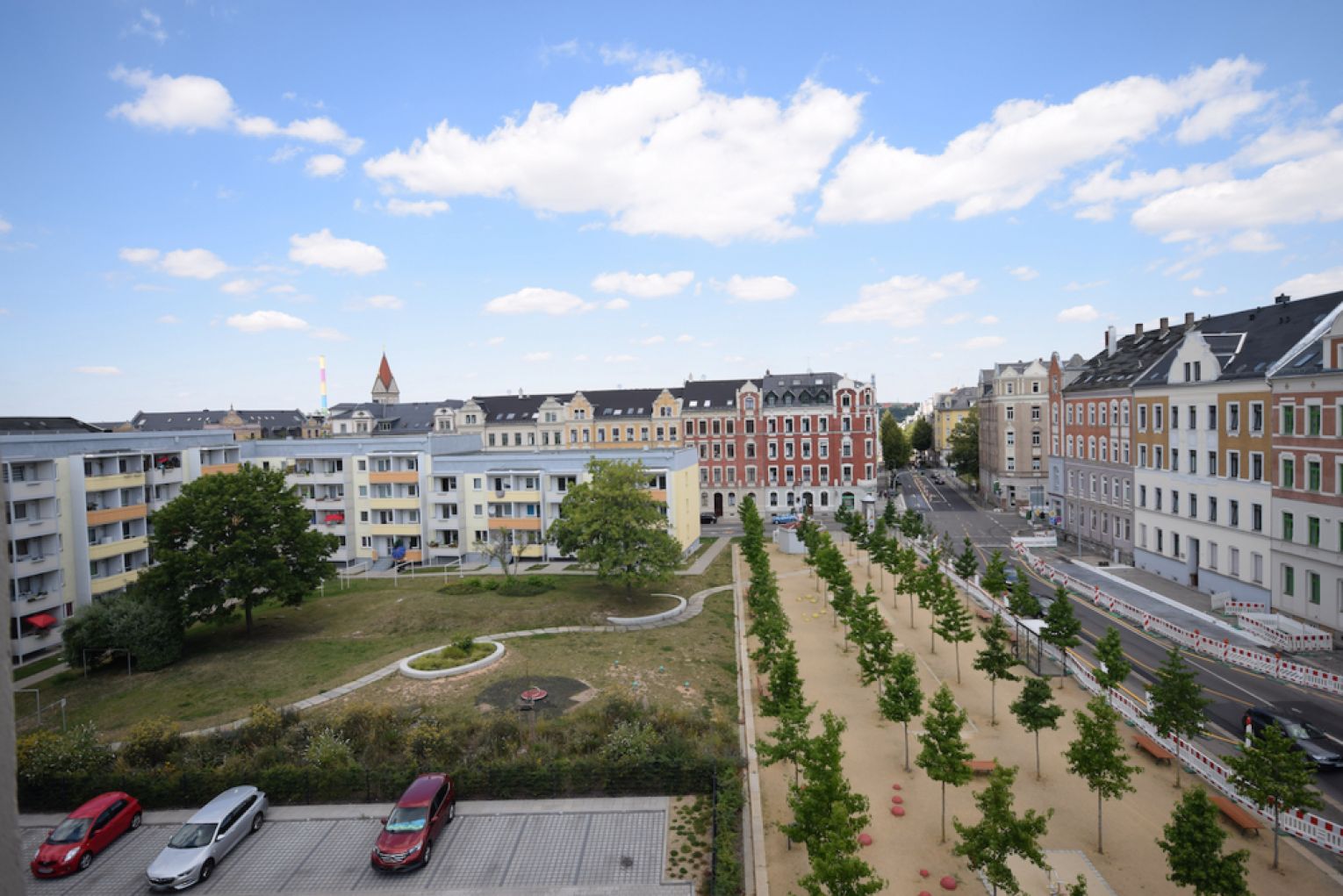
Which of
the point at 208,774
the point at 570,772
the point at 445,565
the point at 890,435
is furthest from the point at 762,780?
the point at 890,435

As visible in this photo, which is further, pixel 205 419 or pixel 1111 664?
pixel 205 419

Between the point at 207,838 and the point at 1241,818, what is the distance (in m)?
29.7

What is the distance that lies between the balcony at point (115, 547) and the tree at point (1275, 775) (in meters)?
55.5

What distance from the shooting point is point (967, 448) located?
107750mm

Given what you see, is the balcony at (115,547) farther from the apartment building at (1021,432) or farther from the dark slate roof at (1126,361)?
the apartment building at (1021,432)

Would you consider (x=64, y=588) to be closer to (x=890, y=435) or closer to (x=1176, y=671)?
(x=1176, y=671)

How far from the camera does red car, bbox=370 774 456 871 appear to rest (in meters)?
22.0

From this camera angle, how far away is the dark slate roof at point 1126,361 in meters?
62.6

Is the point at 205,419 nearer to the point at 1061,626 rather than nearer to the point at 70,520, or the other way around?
the point at 70,520

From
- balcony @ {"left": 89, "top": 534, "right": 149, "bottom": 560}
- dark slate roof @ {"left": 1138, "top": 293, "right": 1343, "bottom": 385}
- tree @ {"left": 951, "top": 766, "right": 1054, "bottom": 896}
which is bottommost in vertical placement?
tree @ {"left": 951, "top": 766, "right": 1054, "bottom": 896}

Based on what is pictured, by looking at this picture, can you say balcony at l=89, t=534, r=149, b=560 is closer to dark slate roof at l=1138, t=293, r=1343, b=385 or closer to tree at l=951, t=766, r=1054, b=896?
tree at l=951, t=766, r=1054, b=896

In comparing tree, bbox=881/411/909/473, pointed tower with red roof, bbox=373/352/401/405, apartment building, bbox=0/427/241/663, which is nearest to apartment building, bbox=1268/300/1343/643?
apartment building, bbox=0/427/241/663

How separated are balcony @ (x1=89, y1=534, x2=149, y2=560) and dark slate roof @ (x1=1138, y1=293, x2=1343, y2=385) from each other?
224ft

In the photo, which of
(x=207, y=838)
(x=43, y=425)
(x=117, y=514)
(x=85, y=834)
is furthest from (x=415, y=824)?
(x=43, y=425)
